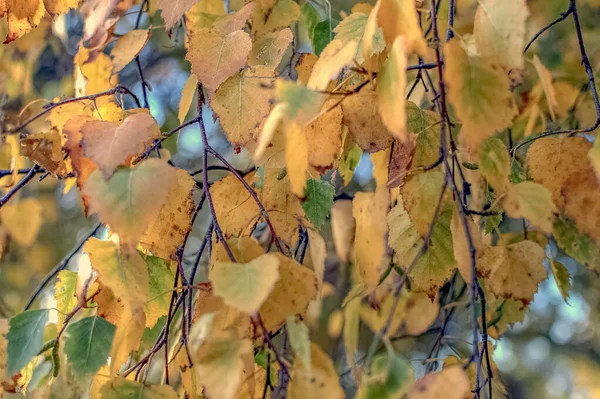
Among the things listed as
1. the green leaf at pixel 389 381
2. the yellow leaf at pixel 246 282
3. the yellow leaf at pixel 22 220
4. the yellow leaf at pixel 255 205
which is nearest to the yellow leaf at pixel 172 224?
the yellow leaf at pixel 255 205

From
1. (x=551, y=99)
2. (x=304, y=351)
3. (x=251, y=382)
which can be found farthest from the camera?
(x=551, y=99)

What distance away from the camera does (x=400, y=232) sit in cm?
57

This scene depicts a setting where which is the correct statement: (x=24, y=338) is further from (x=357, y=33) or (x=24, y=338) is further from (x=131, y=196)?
(x=357, y=33)

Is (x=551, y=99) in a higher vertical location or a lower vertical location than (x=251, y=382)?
higher

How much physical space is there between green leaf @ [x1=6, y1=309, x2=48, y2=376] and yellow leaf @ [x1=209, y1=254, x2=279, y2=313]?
0.25m

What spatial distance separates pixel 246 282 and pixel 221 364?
6 centimetres

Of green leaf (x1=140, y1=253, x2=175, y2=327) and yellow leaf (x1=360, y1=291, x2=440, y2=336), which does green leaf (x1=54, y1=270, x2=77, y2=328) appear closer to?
green leaf (x1=140, y1=253, x2=175, y2=327)

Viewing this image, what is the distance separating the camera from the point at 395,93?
0.38 meters

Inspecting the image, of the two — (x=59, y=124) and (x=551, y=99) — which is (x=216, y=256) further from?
(x=551, y=99)

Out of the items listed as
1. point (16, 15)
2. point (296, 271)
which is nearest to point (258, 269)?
point (296, 271)

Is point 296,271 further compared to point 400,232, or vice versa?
point 400,232

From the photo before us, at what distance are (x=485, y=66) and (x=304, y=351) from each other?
0.78 ft

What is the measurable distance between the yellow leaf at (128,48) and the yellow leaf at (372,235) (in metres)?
0.38

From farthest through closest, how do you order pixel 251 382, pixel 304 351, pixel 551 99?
1. pixel 551 99
2. pixel 251 382
3. pixel 304 351
